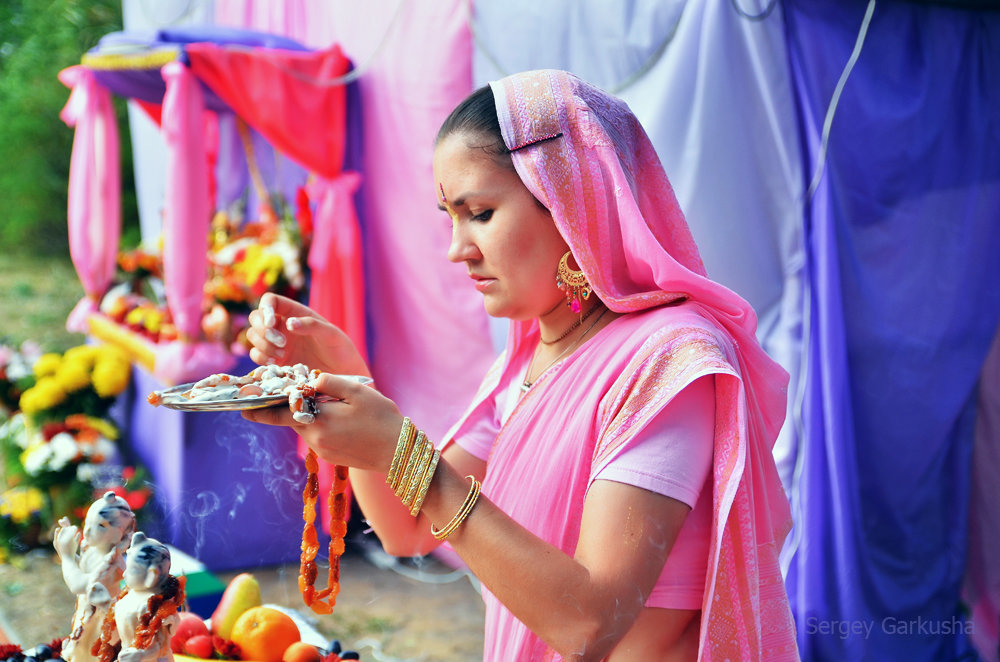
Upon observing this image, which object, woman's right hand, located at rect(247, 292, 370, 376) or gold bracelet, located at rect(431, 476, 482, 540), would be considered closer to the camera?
gold bracelet, located at rect(431, 476, 482, 540)

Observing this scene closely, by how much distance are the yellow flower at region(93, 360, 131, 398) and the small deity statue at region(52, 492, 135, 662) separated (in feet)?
12.4

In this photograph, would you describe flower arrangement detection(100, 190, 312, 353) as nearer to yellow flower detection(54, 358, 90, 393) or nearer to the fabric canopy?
the fabric canopy

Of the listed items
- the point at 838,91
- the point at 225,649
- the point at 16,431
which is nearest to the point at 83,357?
the point at 16,431

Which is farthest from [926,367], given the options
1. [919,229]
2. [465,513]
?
[465,513]

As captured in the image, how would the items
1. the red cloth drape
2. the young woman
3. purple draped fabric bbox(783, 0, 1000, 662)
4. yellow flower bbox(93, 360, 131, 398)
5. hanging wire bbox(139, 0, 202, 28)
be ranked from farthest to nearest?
hanging wire bbox(139, 0, 202, 28) < yellow flower bbox(93, 360, 131, 398) < the red cloth drape < purple draped fabric bbox(783, 0, 1000, 662) < the young woman

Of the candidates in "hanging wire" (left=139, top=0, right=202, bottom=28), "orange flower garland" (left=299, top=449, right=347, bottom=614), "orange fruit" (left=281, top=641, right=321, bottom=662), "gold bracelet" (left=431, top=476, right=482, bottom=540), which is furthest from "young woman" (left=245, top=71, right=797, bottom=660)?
"hanging wire" (left=139, top=0, right=202, bottom=28)

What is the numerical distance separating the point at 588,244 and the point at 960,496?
237 cm

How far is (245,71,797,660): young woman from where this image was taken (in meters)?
1.20

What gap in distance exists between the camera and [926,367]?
2.96 metres

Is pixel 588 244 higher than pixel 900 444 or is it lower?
higher

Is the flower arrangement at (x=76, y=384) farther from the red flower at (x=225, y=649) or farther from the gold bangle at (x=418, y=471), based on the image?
the gold bangle at (x=418, y=471)

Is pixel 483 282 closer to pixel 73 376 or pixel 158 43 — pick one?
pixel 158 43

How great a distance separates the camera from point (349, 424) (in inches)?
48.1

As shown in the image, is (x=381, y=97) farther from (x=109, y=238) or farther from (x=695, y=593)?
(x=695, y=593)
